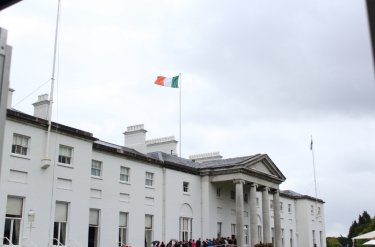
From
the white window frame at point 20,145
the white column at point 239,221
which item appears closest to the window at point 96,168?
the white window frame at point 20,145

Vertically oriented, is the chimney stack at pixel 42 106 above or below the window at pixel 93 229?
above

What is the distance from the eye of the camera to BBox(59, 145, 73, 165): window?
1261 inches

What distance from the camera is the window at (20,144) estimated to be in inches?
1148

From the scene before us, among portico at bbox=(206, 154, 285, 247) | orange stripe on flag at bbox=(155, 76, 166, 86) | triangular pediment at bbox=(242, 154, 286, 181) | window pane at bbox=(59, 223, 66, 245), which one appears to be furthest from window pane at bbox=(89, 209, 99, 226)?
orange stripe on flag at bbox=(155, 76, 166, 86)

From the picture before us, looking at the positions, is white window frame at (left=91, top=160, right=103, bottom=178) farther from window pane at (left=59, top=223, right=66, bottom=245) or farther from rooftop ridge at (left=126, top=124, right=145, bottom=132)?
rooftop ridge at (left=126, top=124, right=145, bottom=132)

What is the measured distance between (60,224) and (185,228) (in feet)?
48.2

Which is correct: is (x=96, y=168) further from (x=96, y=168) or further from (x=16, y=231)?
(x=16, y=231)

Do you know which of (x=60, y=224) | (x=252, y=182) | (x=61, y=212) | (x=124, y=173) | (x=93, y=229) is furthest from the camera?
(x=252, y=182)

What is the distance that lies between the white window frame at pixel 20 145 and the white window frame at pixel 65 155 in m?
2.57

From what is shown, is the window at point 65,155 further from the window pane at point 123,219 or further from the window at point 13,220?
the window pane at point 123,219

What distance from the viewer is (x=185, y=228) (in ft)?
142

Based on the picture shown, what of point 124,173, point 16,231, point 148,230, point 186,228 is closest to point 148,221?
point 148,230

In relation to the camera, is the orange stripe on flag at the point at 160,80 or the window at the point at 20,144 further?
the orange stripe on flag at the point at 160,80

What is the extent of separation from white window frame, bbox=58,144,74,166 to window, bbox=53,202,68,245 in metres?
2.58
